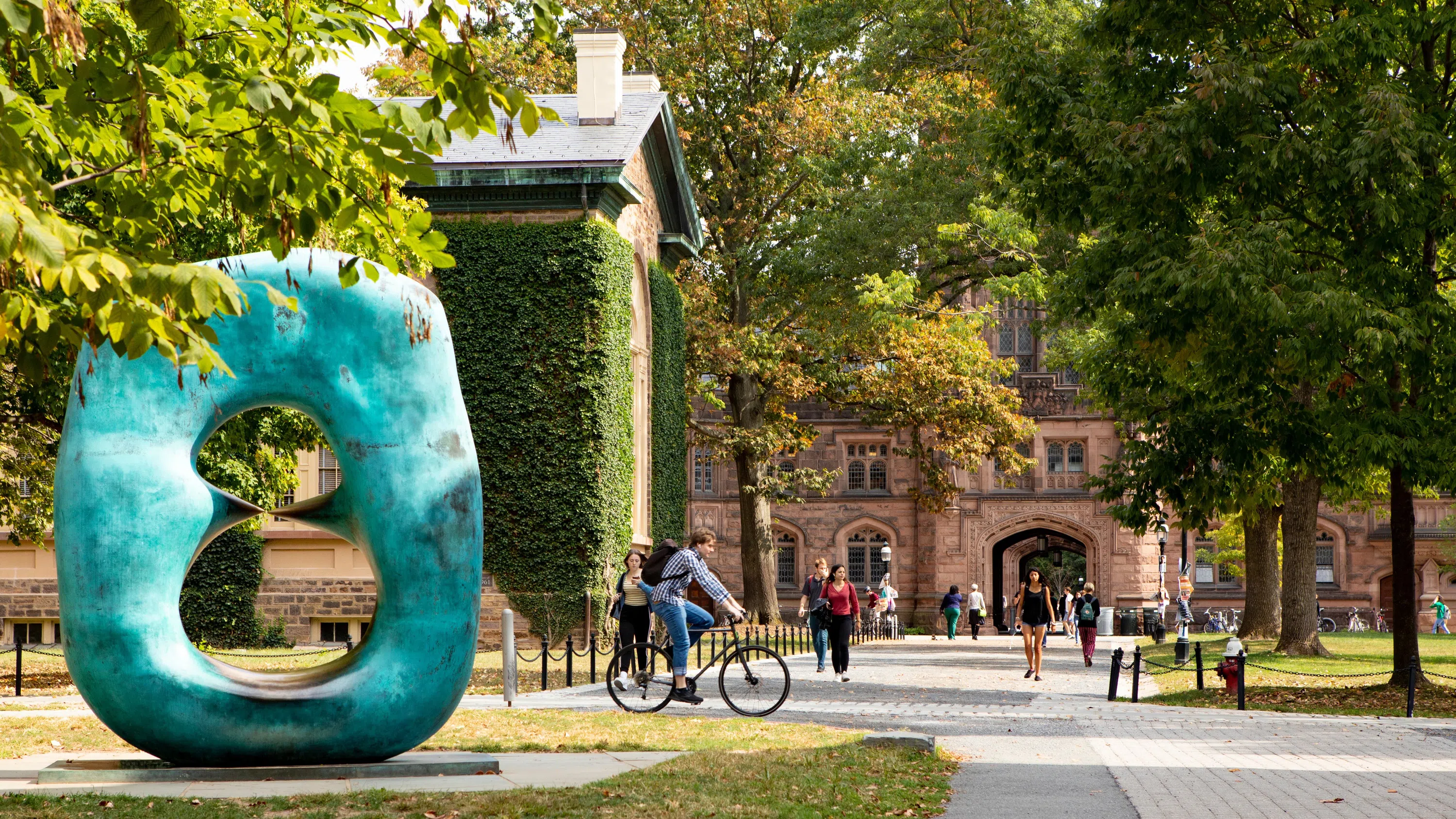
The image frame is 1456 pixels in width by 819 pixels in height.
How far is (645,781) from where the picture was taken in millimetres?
7988

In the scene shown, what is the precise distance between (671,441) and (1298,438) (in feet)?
40.8

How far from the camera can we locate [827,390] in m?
34.2

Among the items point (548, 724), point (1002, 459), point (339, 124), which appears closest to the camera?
point (339, 124)

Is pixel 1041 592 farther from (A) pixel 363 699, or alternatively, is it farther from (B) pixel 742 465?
(B) pixel 742 465

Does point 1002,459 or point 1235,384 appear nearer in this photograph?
point 1235,384

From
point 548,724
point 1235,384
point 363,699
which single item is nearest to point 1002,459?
point 1235,384

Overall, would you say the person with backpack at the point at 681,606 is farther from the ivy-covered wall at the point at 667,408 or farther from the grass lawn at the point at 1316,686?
the ivy-covered wall at the point at 667,408

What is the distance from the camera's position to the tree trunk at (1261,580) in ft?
98.3

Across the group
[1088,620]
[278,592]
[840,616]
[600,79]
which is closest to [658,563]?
[840,616]

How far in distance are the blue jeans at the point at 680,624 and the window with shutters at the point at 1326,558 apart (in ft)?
145

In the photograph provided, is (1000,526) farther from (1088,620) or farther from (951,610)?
(1088,620)

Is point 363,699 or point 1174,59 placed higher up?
point 1174,59

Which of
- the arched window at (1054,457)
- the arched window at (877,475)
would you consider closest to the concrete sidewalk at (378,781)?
the arched window at (1054,457)

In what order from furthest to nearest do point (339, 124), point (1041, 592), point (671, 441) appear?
point (671, 441) < point (1041, 592) < point (339, 124)
